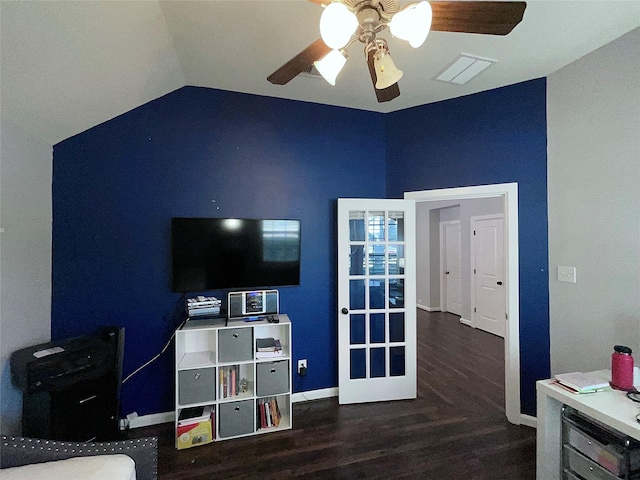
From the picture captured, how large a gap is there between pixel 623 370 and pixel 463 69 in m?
2.24

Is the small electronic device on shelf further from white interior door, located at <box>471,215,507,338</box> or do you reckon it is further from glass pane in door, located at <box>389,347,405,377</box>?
white interior door, located at <box>471,215,507,338</box>

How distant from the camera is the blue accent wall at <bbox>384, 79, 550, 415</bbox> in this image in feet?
7.87

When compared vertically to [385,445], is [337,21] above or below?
above

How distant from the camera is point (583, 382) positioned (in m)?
1.64

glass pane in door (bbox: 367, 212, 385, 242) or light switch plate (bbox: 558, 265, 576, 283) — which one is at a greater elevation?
Answer: glass pane in door (bbox: 367, 212, 385, 242)

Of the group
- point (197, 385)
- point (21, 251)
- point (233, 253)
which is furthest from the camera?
point (233, 253)

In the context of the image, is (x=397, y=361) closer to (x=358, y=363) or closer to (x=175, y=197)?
(x=358, y=363)

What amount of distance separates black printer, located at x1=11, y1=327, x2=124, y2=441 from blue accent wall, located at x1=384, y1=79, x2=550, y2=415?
3.05m

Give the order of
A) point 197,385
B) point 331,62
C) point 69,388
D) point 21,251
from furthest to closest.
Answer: point 197,385 → point 21,251 → point 69,388 → point 331,62

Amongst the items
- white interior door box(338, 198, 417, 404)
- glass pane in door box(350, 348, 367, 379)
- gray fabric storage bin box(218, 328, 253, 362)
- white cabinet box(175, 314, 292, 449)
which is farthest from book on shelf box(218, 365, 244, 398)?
glass pane in door box(350, 348, 367, 379)

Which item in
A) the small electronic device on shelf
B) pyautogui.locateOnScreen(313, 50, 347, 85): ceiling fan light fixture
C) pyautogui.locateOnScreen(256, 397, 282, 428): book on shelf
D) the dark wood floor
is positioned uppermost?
pyautogui.locateOnScreen(313, 50, 347, 85): ceiling fan light fixture

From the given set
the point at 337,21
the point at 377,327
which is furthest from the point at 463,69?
the point at 377,327

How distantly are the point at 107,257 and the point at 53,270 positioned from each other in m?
0.38

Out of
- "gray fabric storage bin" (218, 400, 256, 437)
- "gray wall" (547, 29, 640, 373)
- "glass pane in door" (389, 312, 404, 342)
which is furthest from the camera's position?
"glass pane in door" (389, 312, 404, 342)
